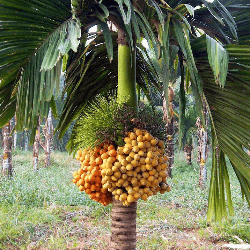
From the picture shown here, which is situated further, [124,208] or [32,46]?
[124,208]

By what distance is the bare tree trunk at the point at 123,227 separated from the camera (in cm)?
175

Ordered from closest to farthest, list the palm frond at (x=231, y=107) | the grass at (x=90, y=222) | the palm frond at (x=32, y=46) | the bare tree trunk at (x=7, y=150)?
the palm frond at (x=32, y=46) → the palm frond at (x=231, y=107) → the grass at (x=90, y=222) → the bare tree trunk at (x=7, y=150)

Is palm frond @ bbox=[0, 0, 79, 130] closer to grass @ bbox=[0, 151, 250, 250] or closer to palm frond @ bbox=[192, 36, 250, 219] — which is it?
palm frond @ bbox=[192, 36, 250, 219]

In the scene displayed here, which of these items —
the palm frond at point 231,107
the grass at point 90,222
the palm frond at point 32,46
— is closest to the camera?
the palm frond at point 32,46

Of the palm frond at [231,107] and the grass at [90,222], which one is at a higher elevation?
the palm frond at [231,107]

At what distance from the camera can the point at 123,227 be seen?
175 centimetres

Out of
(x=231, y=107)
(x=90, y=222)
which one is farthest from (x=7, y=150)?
(x=231, y=107)

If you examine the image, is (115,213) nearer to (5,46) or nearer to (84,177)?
(84,177)

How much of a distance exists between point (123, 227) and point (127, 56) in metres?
1.09

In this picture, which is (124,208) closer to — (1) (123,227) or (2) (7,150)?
(1) (123,227)

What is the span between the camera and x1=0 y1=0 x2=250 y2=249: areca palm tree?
148 cm

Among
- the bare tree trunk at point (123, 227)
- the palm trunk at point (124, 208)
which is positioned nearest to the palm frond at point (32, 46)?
the palm trunk at point (124, 208)

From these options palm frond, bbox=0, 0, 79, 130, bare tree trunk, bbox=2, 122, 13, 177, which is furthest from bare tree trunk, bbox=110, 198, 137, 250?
bare tree trunk, bbox=2, 122, 13, 177

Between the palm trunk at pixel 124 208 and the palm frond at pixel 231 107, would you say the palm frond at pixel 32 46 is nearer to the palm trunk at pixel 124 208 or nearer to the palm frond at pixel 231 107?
the palm trunk at pixel 124 208
